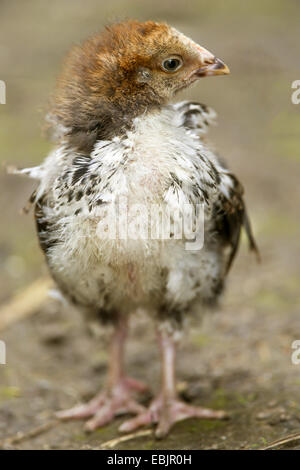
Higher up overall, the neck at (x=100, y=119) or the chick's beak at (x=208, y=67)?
the chick's beak at (x=208, y=67)

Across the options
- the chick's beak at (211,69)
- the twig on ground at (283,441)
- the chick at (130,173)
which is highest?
the chick's beak at (211,69)

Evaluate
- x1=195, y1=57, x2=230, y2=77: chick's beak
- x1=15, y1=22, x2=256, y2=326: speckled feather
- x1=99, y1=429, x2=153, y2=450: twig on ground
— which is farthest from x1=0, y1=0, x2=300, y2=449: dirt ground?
x1=15, y1=22, x2=256, y2=326: speckled feather

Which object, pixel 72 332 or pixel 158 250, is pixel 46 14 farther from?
pixel 158 250

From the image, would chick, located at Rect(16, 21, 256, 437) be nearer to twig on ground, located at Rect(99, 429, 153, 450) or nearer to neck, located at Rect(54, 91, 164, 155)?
neck, located at Rect(54, 91, 164, 155)

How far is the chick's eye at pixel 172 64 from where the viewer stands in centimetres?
288

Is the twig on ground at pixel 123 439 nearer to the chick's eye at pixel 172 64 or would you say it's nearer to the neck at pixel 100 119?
the neck at pixel 100 119

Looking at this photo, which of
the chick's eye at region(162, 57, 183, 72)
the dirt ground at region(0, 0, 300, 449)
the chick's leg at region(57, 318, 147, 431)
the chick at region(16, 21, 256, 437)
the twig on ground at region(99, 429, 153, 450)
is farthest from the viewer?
the chick's leg at region(57, 318, 147, 431)

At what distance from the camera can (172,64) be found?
2912 mm

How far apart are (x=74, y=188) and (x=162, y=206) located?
0.39 meters

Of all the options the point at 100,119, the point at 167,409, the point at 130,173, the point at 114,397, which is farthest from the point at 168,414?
the point at 100,119

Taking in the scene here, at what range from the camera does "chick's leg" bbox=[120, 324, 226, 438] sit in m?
3.45

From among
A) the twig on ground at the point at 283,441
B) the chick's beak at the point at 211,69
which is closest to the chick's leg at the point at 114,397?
the twig on ground at the point at 283,441

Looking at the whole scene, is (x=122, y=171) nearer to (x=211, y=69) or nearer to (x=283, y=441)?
(x=211, y=69)

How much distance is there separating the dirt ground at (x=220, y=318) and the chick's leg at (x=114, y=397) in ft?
0.26
